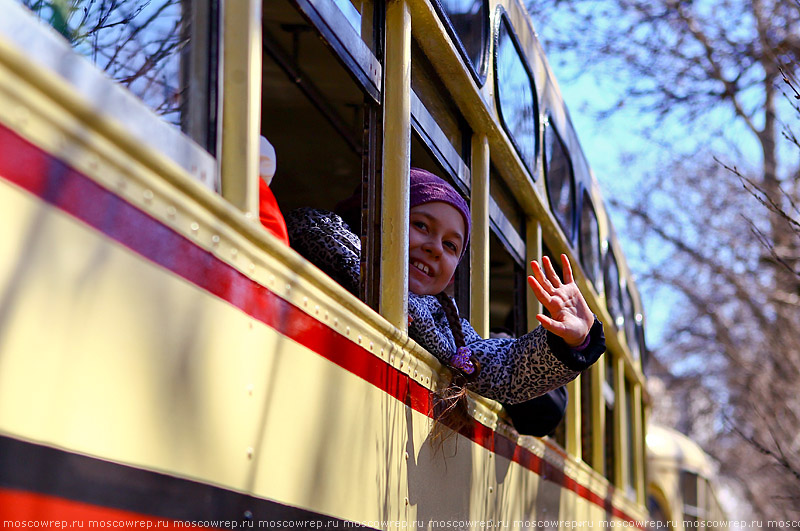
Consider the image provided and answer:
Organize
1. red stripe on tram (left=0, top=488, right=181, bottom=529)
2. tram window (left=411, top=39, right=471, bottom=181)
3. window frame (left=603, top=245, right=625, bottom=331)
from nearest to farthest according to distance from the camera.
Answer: red stripe on tram (left=0, top=488, right=181, bottom=529) → tram window (left=411, top=39, right=471, bottom=181) → window frame (left=603, top=245, right=625, bottom=331)

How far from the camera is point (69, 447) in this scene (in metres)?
1.13

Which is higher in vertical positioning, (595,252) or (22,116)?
(595,252)

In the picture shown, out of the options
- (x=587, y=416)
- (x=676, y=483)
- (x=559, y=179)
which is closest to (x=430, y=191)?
(x=559, y=179)

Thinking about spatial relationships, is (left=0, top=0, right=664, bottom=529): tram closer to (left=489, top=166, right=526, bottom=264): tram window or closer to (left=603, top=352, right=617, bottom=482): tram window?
(left=489, top=166, right=526, bottom=264): tram window

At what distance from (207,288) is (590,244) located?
3.46 meters

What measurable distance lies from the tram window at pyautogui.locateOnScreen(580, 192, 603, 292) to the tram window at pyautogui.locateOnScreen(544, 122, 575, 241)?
254 mm

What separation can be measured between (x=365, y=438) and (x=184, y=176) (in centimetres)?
76

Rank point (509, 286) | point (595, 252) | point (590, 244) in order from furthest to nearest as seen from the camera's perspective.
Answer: point (595, 252), point (590, 244), point (509, 286)

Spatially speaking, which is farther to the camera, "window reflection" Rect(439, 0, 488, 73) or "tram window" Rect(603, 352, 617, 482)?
"tram window" Rect(603, 352, 617, 482)

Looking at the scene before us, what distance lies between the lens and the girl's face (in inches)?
102

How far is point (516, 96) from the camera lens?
10.9 feet

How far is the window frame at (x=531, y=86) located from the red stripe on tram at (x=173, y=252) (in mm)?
1188

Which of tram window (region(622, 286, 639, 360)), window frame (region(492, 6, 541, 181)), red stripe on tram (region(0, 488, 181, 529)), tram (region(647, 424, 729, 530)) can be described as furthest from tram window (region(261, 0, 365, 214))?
tram (region(647, 424, 729, 530))

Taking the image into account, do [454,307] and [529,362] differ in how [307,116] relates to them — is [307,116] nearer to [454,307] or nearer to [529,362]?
[454,307]
